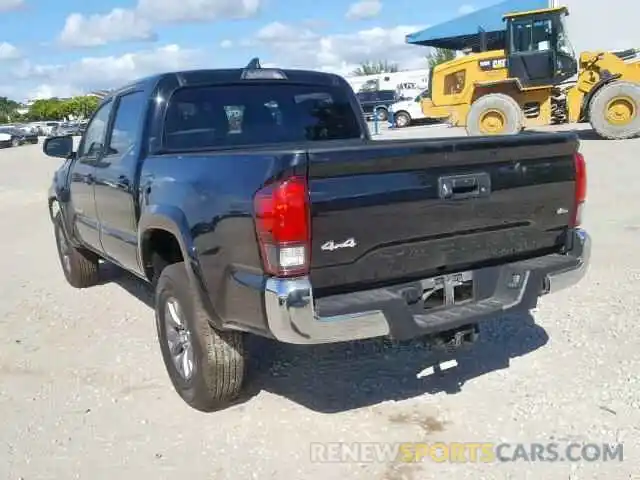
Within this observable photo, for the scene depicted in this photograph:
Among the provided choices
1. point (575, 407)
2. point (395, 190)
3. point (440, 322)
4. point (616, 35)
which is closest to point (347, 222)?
point (395, 190)

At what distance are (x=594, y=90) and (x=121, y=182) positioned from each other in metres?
14.8

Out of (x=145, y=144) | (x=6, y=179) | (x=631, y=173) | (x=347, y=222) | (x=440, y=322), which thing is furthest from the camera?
(x=6, y=179)

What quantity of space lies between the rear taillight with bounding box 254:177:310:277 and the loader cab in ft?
53.1

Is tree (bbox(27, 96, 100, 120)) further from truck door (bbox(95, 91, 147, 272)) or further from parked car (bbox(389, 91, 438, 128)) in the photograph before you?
truck door (bbox(95, 91, 147, 272))

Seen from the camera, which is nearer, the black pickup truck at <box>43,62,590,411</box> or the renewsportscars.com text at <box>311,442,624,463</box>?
the black pickup truck at <box>43,62,590,411</box>

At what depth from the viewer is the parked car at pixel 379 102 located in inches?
1491

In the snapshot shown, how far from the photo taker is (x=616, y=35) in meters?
34.2

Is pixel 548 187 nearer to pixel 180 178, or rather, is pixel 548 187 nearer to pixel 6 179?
pixel 180 178

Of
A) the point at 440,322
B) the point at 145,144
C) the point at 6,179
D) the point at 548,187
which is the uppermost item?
the point at 145,144

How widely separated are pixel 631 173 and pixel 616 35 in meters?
25.5

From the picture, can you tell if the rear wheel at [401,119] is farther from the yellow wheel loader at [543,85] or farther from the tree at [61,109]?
the tree at [61,109]

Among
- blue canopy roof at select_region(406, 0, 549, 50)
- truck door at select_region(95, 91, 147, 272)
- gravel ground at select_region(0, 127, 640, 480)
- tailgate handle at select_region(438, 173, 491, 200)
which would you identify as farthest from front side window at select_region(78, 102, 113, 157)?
blue canopy roof at select_region(406, 0, 549, 50)

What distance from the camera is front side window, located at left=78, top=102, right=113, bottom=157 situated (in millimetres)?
5703

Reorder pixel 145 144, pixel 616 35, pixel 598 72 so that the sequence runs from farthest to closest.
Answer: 1. pixel 616 35
2. pixel 598 72
3. pixel 145 144
